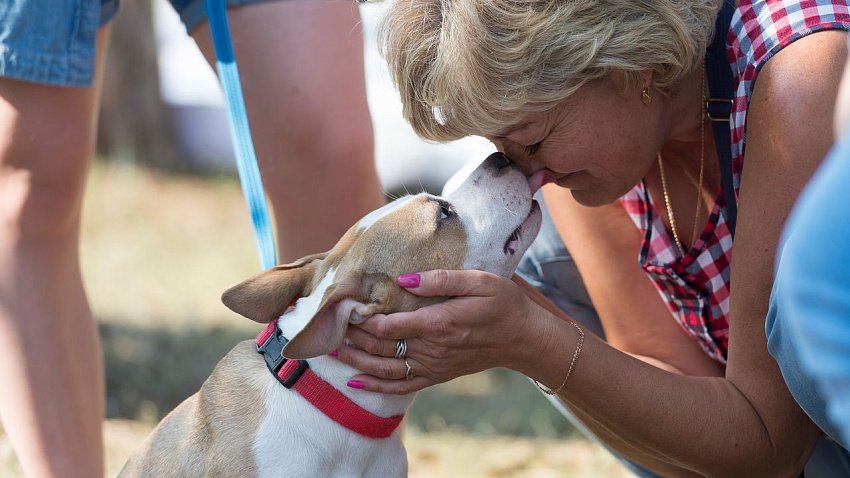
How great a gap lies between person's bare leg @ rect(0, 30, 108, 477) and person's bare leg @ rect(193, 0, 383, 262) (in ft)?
1.58

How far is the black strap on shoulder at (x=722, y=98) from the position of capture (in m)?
2.57

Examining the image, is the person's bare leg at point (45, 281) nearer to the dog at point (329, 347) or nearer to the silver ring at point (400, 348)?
the dog at point (329, 347)

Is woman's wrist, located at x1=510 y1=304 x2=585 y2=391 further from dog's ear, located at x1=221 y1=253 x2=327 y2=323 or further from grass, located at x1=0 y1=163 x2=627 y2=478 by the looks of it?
grass, located at x1=0 y1=163 x2=627 y2=478

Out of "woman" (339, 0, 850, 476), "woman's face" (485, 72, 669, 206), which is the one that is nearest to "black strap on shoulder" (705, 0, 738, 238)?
"woman" (339, 0, 850, 476)

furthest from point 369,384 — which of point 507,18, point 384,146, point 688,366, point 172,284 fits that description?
point 384,146

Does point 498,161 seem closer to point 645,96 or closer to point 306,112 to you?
point 645,96

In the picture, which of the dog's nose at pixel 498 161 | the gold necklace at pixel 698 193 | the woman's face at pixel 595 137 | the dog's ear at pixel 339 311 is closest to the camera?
the dog's ear at pixel 339 311

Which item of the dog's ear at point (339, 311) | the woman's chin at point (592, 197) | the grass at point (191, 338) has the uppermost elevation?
the woman's chin at point (592, 197)

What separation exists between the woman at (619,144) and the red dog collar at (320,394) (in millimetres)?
78

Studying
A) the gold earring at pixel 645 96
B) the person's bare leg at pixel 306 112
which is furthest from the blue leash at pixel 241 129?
the gold earring at pixel 645 96

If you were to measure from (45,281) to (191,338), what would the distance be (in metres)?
2.43

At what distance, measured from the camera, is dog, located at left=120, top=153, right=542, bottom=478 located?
2.39 metres

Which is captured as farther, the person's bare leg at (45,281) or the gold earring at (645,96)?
the person's bare leg at (45,281)

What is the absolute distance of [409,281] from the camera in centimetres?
234
